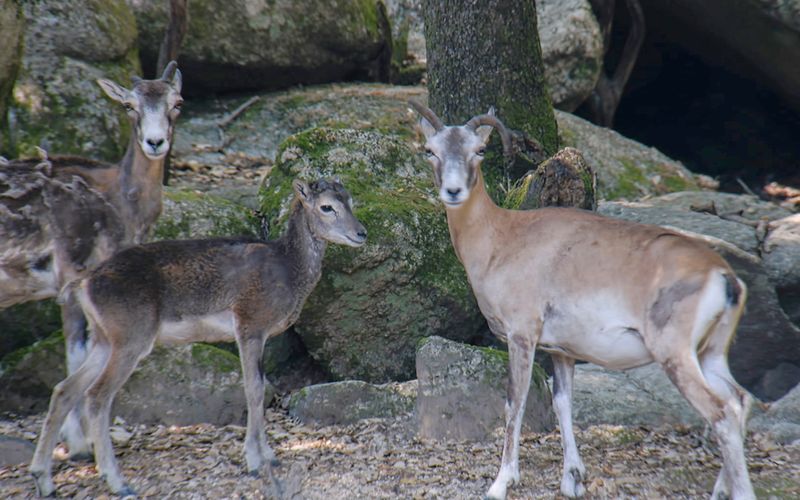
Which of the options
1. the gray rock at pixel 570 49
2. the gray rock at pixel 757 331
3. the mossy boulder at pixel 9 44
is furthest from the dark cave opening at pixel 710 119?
the mossy boulder at pixel 9 44

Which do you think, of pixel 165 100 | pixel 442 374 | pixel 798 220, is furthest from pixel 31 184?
pixel 798 220

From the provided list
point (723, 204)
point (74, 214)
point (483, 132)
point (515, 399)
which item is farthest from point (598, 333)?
point (723, 204)

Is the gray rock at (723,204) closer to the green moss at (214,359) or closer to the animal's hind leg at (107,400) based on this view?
the green moss at (214,359)

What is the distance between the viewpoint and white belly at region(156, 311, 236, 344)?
744cm

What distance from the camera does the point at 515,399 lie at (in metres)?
6.93

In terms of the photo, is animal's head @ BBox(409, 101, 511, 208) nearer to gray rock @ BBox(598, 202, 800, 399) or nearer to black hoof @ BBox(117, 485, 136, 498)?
black hoof @ BBox(117, 485, 136, 498)

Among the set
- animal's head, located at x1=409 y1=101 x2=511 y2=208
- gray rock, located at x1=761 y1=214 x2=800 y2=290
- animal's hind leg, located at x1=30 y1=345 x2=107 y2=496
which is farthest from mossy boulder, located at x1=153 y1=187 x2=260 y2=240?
gray rock, located at x1=761 y1=214 x2=800 y2=290

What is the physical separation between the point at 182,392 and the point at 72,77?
412cm

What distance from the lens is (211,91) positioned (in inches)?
554

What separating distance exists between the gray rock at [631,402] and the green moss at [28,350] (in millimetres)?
4594

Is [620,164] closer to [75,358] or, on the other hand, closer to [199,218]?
[199,218]

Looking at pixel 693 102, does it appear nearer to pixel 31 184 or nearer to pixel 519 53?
pixel 519 53

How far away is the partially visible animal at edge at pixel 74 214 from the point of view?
7.91m

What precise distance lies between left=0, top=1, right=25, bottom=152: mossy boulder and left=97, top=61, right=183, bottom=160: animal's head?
1.05 meters
